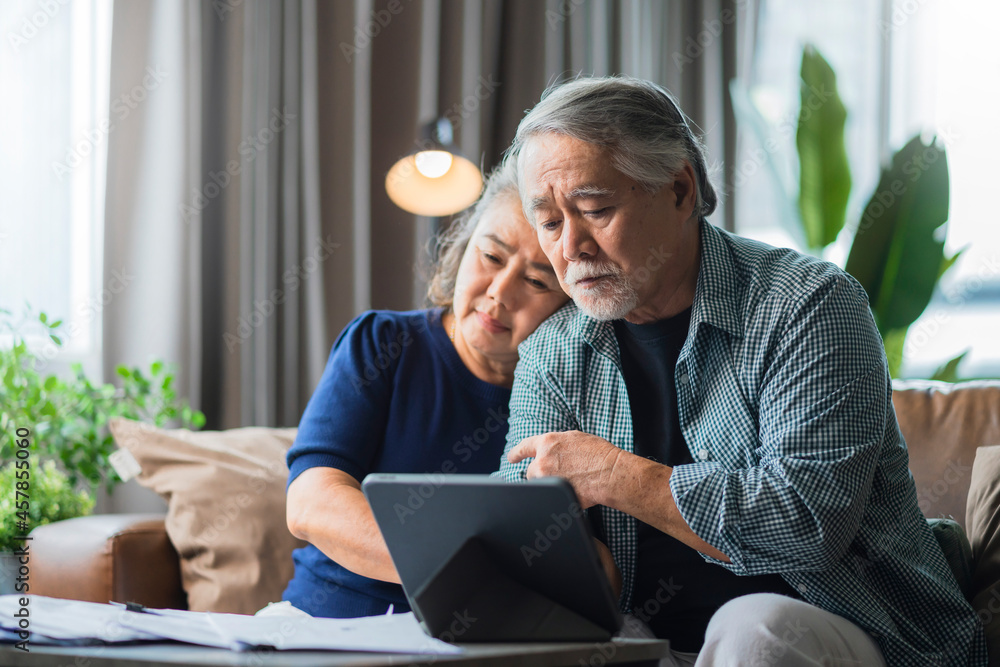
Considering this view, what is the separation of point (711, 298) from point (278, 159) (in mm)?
1776

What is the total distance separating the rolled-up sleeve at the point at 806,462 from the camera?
951 millimetres

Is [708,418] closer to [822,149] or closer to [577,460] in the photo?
[577,460]

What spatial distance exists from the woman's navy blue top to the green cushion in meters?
0.71

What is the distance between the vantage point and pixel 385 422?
137 cm

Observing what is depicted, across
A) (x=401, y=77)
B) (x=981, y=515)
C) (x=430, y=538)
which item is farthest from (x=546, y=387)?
(x=401, y=77)

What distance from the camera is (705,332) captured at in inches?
45.5

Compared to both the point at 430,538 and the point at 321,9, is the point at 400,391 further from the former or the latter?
the point at 321,9

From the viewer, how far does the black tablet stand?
695mm

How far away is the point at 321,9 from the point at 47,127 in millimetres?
901

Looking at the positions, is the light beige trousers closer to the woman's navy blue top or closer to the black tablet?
the black tablet

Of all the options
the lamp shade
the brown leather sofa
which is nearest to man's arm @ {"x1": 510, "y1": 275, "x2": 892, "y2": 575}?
the brown leather sofa


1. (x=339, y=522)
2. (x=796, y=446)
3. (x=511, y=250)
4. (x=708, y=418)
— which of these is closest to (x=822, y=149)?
(x=511, y=250)

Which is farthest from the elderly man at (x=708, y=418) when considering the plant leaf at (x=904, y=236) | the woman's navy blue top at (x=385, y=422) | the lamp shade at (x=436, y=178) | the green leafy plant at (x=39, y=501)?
the plant leaf at (x=904, y=236)

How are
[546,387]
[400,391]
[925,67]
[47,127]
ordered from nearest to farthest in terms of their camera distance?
[546,387] < [400,391] < [47,127] < [925,67]
